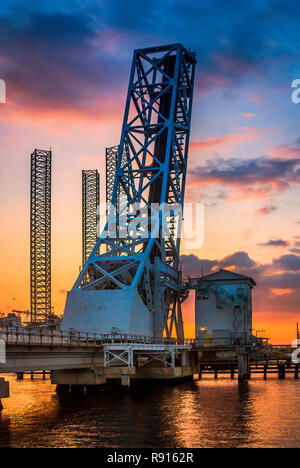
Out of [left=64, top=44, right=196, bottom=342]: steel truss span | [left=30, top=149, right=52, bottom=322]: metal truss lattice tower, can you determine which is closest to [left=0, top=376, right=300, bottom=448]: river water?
[left=64, top=44, right=196, bottom=342]: steel truss span

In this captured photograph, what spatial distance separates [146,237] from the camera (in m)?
73.9

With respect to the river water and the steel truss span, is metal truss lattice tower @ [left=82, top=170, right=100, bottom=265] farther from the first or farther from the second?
the river water

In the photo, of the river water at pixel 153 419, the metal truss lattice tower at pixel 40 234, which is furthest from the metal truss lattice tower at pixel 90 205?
the river water at pixel 153 419

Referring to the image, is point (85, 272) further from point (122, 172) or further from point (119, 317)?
point (122, 172)

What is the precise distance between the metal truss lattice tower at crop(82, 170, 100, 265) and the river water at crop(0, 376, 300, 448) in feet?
146

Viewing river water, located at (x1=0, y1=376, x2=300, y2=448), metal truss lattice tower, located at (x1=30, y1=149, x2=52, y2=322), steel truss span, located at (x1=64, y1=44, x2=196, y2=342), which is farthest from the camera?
metal truss lattice tower, located at (x1=30, y1=149, x2=52, y2=322)

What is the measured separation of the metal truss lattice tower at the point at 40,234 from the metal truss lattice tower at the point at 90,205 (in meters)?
7.12

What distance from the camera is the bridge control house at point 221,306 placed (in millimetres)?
84000

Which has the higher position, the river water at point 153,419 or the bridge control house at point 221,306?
the bridge control house at point 221,306

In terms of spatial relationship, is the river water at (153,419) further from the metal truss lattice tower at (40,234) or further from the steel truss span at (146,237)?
the metal truss lattice tower at (40,234)

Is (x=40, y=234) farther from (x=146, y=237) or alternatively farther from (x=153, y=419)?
(x=153, y=419)

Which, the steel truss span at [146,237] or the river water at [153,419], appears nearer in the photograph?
the river water at [153,419]

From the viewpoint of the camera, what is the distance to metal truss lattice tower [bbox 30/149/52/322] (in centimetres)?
9212

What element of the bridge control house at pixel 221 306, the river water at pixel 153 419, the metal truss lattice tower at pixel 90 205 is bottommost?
the river water at pixel 153 419
